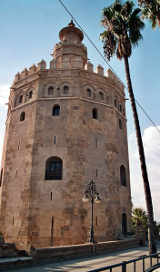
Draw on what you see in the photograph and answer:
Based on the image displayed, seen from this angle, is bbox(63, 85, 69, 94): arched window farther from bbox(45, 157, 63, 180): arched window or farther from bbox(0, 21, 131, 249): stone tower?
bbox(45, 157, 63, 180): arched window

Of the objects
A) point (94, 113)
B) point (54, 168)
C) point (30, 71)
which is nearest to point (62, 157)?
point (54, 168)

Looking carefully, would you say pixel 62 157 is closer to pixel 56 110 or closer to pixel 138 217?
pixel 56 110

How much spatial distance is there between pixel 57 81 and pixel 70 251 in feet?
48.8

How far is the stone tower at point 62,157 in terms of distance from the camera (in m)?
17.0

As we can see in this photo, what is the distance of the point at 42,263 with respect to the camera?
9.55 meters

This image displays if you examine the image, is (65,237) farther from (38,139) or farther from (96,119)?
(96,119)

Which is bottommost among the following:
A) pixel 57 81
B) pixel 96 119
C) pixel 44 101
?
pixel 96 119

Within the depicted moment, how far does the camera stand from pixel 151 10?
13023mm

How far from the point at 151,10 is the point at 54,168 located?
40.9 feet

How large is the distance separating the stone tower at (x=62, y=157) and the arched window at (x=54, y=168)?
77 millimetres

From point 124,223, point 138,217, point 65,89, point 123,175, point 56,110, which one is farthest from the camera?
point 138,217

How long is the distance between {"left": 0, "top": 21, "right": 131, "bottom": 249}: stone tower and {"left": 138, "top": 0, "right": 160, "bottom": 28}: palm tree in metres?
8.87

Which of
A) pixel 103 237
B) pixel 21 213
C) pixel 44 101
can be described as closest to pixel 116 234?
pixel 103 237

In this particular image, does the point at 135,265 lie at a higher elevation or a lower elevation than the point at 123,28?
lower
